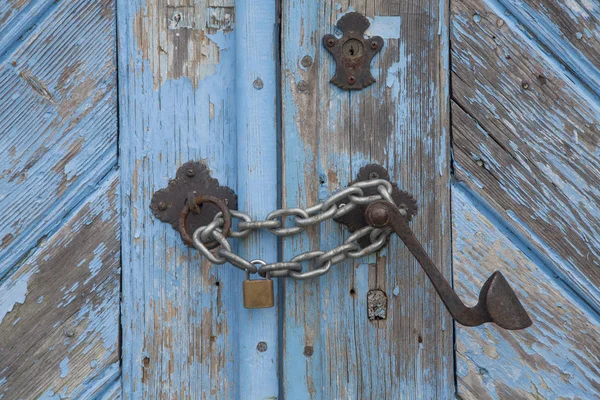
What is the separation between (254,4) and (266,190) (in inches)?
10.3

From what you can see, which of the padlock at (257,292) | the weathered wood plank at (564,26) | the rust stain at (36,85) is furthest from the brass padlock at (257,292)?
the weathered wood plank at (564,26)

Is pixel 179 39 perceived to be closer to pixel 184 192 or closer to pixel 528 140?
pixel 184 192

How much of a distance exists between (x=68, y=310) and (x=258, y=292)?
29 centimetres

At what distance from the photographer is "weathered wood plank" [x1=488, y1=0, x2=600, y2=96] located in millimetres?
862

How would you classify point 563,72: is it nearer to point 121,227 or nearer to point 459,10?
point 459,10

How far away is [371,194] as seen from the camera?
842 millimetres

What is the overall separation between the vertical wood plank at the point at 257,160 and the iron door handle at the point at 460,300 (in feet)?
0.52

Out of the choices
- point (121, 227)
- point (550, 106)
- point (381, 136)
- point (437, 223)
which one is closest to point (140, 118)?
point (121, 227)

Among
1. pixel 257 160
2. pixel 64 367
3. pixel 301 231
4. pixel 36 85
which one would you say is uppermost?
A: pixel 36 85

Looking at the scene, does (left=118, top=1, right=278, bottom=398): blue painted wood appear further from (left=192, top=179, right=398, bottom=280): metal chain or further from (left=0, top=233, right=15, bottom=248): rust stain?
(left=0, top=233, right=15, bottom=248): rust stain

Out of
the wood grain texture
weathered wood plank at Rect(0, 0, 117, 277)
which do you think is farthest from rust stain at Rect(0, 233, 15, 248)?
the wood grain texture

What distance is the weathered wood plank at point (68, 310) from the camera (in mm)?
853

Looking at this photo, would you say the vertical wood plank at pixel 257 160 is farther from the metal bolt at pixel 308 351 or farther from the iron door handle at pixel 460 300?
the iron door handle at pixel 460 300

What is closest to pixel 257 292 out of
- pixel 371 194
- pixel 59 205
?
pixel 371 194
